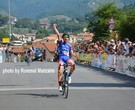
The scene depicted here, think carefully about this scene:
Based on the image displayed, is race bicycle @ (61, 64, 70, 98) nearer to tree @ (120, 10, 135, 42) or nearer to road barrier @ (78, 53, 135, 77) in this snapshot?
road barrier @ (78, 53, 135, 77)

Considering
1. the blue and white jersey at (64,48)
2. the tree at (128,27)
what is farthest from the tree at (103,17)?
the blue and white jersey at (64,48)

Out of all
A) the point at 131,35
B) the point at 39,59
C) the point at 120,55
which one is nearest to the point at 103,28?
the point at 131,35

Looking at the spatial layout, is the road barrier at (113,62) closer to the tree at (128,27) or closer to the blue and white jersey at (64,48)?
the blue and white jersey at (64,48)

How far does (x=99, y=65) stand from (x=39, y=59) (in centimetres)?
A: 1981

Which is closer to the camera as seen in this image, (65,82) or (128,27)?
(65,82)

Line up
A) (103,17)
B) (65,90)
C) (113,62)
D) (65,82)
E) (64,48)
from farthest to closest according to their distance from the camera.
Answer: (103,17) → (113,62) → (64,48) → (65,82) → (65,90)

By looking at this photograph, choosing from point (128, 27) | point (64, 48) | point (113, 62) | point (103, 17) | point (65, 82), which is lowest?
point (65, 82)

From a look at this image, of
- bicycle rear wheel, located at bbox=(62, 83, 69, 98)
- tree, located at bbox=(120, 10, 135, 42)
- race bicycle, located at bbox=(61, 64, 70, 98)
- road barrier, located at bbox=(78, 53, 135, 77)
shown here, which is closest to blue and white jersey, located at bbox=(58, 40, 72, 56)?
race bicycle, located at bbox=(61, 64, 70, 98)

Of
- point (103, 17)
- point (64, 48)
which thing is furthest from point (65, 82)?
point (103, 17)

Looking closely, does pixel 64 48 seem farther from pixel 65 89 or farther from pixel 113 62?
pixel 113 62

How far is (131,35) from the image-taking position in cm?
8725

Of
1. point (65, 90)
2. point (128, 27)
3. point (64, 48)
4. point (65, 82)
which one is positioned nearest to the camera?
point (65, 90)

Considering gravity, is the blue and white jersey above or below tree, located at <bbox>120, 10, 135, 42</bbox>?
below

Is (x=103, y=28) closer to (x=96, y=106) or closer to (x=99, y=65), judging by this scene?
(x=99, y=65)
